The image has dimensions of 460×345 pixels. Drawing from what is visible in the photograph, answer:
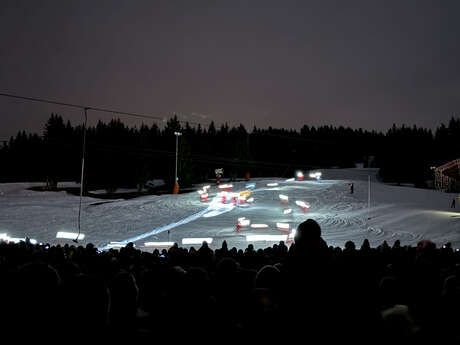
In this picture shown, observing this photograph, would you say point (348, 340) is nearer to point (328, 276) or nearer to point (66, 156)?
point (328, 276)

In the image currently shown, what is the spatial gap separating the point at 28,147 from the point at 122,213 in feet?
181

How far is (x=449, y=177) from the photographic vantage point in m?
49.2

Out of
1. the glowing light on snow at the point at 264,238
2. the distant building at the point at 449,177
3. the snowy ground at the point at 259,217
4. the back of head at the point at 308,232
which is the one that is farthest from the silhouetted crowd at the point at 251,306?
the distant building at the point at 449,177

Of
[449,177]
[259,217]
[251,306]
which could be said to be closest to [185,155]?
[259,217]

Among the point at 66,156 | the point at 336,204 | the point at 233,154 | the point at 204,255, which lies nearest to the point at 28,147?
the point at 66,156

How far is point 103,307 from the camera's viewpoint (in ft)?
10.5

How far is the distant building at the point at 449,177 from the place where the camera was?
4656 cm

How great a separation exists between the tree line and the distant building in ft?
50.7

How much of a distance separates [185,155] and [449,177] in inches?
1679

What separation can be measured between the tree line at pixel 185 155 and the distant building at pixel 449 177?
1545 centimetres

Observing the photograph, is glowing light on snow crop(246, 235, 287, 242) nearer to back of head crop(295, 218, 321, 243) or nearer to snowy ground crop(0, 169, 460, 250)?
snowy ground crop(0, 169, 460, 250)

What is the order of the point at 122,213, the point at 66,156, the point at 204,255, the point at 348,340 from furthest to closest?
the point at 66,156 → the point at 122,213 → the point at 204,255 → the point at 348,340

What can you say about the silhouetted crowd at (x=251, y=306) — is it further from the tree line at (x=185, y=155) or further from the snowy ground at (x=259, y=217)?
the tree line at (x=185, y=155)

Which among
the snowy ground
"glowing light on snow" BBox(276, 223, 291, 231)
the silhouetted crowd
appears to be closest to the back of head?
the silhouetted crowd
